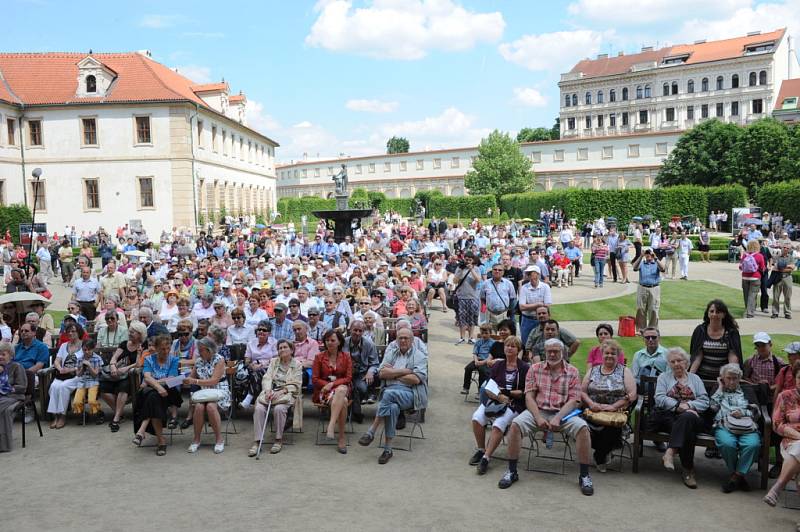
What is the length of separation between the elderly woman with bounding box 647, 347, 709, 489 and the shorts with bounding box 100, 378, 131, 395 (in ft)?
22.4

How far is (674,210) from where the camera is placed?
50531 mm

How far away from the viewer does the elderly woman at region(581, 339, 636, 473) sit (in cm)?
712

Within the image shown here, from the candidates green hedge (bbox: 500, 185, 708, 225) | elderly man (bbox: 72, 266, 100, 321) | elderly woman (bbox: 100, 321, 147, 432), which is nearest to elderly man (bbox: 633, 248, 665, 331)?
elderly woman (bbox: 100, 321, 147, 432)

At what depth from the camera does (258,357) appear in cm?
903

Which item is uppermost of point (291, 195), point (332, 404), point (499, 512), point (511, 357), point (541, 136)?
point (541, 136)

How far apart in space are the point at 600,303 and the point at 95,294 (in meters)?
13.3

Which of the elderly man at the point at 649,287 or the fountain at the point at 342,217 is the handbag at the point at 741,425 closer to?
the elderly man at the point at 649,287

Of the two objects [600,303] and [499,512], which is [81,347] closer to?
[499,512]

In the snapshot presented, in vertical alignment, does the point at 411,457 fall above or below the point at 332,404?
below

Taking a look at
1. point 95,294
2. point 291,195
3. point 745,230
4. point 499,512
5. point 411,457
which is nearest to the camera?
point 499,512

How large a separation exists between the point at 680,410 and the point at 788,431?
39.9 inches

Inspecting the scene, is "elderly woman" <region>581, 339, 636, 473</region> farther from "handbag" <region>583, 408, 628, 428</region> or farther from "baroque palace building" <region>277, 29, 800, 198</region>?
"baroque palace building" <region>277, 29, 800, 198</region>

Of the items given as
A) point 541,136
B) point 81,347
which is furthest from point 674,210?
point 541,136

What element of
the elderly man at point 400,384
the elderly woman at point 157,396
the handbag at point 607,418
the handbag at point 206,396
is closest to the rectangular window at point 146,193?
the elderly woman at point 157,396
